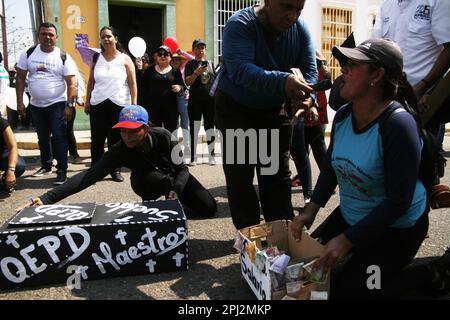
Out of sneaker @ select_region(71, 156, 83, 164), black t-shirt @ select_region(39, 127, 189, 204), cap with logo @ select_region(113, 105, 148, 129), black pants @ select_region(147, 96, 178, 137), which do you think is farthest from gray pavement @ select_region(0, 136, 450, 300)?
sneaker @ select_region(71, 156, 83, 164)

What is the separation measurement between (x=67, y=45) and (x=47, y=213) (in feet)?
26.4

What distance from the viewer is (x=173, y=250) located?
260 centimetres

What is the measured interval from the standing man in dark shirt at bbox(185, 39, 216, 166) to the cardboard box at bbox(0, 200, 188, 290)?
151 inches

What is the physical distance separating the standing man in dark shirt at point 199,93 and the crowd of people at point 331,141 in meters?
2.30

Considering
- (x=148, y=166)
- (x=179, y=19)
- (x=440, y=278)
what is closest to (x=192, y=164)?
(x=148, y=166)

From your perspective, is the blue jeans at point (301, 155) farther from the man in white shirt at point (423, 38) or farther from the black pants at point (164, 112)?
the black pants at point (164, 112)

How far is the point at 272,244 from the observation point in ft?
8.57

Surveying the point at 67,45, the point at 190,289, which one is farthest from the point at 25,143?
the point at 190,289

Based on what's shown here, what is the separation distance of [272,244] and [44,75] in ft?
12.3

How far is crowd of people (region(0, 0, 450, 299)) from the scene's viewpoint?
1.98m

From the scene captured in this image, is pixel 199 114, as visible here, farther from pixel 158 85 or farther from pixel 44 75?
pixel 44 75

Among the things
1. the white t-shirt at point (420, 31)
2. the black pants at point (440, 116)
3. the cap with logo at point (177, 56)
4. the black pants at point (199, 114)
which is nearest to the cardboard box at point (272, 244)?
the black pants at point (440, 116)

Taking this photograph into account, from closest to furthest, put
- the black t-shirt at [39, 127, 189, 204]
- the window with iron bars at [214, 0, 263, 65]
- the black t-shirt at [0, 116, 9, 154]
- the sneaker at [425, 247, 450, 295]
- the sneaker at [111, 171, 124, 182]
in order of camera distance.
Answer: the sneaker at [425, 247, 450, 295] → the black t-shirt at [39, 127, 189, 204] → the black t-shirt at [0, 116, 9, 154] → the sneaker at [111, 171, 124, 182] → the window with iron bars at [214, 0, 263, 65]

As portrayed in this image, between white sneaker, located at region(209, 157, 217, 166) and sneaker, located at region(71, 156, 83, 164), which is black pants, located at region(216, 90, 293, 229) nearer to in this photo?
white sneaker, located at region(209, 157, 217, 166)
